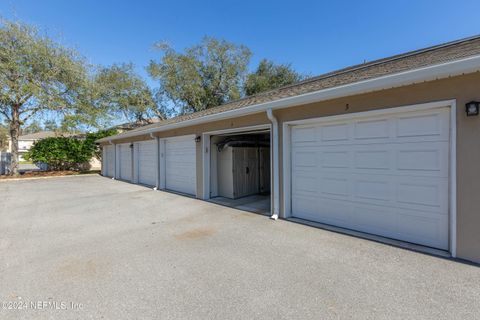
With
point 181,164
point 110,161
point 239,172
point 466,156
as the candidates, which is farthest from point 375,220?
point 110,161

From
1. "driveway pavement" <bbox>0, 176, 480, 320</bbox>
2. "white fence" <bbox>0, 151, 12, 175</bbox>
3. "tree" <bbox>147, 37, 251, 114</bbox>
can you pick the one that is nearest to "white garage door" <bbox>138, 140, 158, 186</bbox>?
"driveway pavement" <bbox>0, 176, 480, 320</bbox>

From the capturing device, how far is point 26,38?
1355 centimetres

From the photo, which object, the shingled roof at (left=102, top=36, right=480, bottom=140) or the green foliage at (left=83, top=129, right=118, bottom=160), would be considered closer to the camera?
the shingled roof at (left=102, top=36, right=480, bottom=140)

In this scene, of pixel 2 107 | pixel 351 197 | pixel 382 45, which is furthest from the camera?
pixel 2 107

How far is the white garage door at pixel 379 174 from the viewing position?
11.7ft

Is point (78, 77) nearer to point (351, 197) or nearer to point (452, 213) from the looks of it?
point (351, 197)

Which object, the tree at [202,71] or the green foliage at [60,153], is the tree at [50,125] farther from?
the tree at [202,71]

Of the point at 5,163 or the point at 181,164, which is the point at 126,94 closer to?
the point at 5,163

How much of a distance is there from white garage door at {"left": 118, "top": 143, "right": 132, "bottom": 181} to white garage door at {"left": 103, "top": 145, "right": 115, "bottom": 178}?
1066 millimetres

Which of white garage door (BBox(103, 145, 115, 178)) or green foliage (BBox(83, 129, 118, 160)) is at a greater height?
green foliage (BBox(83, 129, 118, 160))

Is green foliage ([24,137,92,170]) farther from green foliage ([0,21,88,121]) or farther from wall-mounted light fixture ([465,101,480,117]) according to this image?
wall-mounted light fixture ([465,101,480,117])

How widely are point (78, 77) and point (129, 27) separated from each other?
5972 mm

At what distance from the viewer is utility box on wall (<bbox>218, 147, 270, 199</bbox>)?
7.88 m

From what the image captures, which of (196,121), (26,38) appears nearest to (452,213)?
(196,121)
